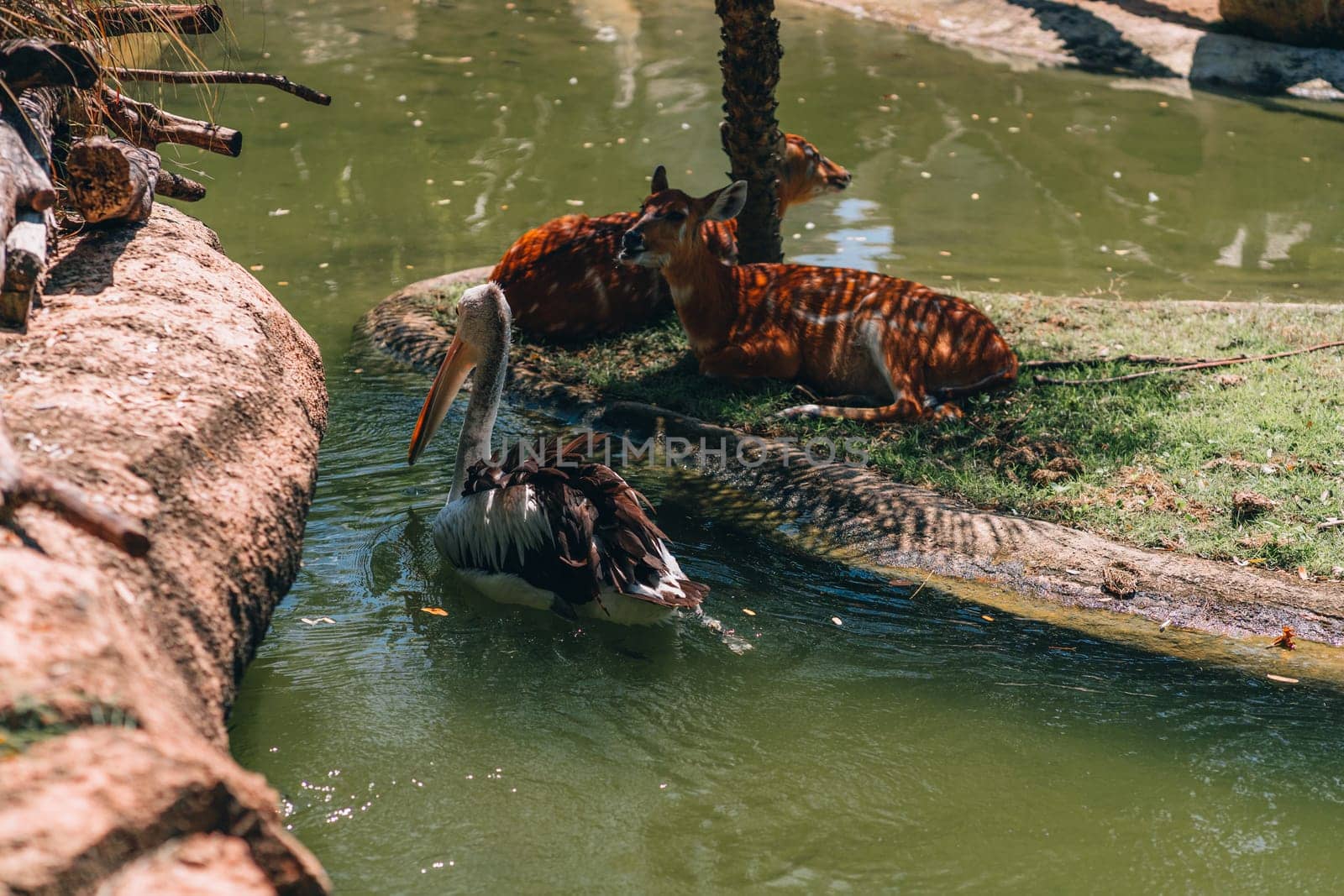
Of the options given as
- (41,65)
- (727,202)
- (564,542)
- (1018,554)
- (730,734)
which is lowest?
(730,734)

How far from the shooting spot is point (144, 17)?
5.73m

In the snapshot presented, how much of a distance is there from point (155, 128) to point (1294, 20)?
14.6m

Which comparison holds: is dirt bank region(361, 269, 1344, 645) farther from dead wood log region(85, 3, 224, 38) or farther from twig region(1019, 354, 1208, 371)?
dead wood log region(85, 3, 224, 38)

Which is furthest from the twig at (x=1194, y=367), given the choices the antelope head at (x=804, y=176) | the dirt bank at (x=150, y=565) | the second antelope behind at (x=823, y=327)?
the dirt bank at (x=150, y=565)

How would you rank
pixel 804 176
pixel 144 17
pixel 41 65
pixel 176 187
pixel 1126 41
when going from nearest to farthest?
pixel 41 65 < pixel 144 17 < pixel 176 187 < pixel 804 176 < pixel 1126 41

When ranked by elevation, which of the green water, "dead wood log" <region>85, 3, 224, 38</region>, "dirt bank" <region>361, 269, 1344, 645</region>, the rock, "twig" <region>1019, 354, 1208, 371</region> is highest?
the rock

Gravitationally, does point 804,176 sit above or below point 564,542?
above

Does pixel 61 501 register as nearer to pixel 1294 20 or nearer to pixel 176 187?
pixel 176 187

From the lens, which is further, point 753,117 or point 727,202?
point 753,117

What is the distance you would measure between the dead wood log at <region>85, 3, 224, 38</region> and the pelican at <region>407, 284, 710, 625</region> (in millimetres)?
2466

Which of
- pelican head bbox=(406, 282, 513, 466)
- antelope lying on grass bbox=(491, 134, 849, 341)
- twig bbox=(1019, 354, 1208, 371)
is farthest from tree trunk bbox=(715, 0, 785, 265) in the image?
pelican head bbox=(406, 282, 513, 466)

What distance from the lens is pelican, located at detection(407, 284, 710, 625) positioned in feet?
A: 16.3

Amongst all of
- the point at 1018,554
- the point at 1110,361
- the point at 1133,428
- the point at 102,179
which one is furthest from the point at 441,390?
the point at 1110,361

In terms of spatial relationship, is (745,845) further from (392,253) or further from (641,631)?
(392,253)
